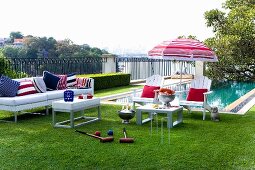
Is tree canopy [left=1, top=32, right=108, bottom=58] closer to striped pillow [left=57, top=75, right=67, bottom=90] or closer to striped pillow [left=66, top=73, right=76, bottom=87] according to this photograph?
striped pillow [left=66, top=73, right=76, bottom=87]

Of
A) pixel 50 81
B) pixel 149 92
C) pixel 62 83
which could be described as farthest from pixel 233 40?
pixel 50 81

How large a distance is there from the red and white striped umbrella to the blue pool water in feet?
8.37

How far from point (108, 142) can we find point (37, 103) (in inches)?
109

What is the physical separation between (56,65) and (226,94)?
658 centimetres

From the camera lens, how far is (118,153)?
5418 millimetres

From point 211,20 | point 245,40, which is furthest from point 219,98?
point 211,20

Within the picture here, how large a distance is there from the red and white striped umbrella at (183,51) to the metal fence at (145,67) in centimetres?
865

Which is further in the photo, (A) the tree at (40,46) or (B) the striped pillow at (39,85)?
(A) the tree at (40,46)

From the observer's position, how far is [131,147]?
226 inches

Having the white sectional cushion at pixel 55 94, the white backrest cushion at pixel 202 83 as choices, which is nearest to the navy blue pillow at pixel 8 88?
the white sectional cushion at pixel 55 94

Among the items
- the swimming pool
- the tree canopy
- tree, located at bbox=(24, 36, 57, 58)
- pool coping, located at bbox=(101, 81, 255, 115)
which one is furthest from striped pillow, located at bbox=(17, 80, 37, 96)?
tree, located at bbox=(24, 36, 57, 58)

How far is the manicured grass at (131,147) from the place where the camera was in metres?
4.91

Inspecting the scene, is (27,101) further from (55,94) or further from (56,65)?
(56,65)

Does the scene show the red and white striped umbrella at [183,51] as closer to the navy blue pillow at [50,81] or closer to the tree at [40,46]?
the navy blue pillow at [50,81]
